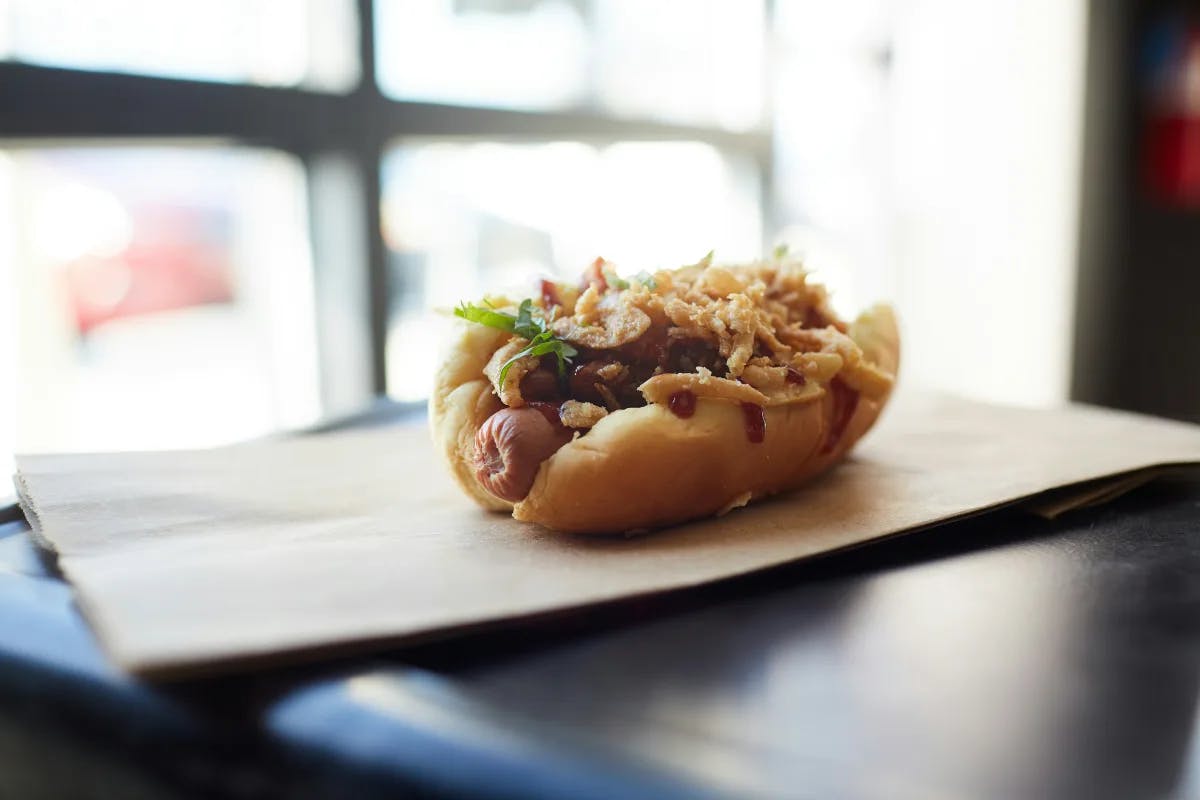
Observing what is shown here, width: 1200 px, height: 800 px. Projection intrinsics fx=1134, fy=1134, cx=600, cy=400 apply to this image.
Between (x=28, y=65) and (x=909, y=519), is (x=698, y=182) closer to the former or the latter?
(x=28, y=65)

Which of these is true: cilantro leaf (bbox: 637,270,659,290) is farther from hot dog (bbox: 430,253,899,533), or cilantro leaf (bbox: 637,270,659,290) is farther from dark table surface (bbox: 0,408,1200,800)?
dark table surface (bbox: 0,408,1200,800)

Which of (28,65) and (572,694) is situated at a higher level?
(28,65)

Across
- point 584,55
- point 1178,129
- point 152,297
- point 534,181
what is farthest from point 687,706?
point 1178,129

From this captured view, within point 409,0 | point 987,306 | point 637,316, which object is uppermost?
point 409,0

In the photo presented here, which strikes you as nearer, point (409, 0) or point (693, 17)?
point (409, 0)

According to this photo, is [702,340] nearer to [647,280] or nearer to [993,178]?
[647,280]

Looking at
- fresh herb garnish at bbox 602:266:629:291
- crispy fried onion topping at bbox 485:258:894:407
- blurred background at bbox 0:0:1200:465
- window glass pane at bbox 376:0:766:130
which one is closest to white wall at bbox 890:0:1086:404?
blurred background at bbox 0:0:1200:465

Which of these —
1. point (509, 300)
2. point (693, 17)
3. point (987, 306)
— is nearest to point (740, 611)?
point (509, 300)
